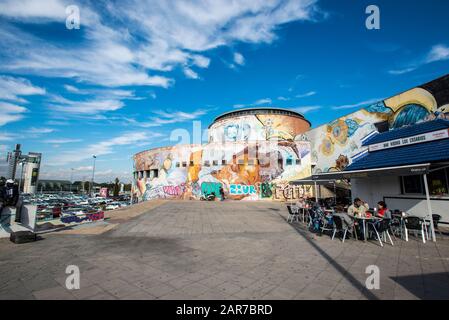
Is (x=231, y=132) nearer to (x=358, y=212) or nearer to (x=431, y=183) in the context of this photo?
(x=431, y=183)

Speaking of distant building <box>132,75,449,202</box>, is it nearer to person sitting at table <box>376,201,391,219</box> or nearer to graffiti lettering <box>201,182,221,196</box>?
graffiti lettering <box>201,182,221,196</box>

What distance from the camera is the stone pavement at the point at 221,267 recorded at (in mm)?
3900

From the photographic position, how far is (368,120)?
17734 mm

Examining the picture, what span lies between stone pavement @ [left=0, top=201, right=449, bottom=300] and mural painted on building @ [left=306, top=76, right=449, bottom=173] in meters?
8.89

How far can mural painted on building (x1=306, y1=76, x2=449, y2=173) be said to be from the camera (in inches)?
489

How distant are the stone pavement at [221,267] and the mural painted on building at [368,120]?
8.89 meters

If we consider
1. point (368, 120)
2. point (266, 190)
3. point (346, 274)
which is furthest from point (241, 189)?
point (346, 274)

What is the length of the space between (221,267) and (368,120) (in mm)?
17937

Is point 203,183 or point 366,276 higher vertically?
point 203,183

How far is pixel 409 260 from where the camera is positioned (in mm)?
5602

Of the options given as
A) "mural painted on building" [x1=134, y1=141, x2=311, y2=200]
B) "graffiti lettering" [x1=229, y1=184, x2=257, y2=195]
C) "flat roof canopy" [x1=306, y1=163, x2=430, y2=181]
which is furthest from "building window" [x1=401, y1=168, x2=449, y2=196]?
"graffiti lettering" [x1=229, y1=184, x2=257, y2=195]
